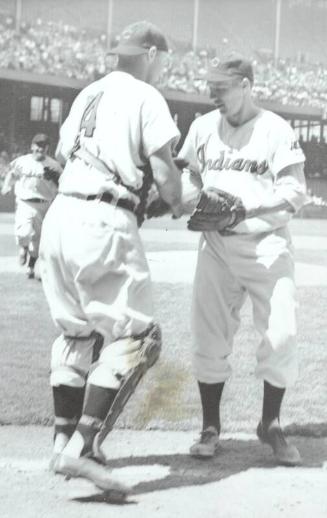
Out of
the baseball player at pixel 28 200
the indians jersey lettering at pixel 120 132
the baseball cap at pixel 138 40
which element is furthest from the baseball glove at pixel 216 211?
the baseball player at pixel 28 200

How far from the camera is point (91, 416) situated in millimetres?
2289

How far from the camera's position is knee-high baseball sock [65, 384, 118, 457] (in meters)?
2.26

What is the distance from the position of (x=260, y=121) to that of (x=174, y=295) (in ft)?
9.35

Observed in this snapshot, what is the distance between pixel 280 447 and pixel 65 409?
792 mm

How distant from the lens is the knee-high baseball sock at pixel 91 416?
2.26m

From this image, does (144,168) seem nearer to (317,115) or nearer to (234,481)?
(234,481)

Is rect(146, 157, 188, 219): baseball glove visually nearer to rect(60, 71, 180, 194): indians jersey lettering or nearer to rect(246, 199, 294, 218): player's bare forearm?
rect(60, 71, 180, 194): indians jersey lettering

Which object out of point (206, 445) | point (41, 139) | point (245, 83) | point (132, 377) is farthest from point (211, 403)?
point (41, 139)

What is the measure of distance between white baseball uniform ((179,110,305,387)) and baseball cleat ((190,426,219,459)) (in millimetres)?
191

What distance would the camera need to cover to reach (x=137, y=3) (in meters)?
3.51

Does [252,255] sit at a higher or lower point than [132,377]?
higher

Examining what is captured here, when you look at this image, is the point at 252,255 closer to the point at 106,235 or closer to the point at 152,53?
the point at 106,235

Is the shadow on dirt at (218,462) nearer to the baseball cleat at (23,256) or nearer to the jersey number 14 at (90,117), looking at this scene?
the jersey number 14 at (90,117)

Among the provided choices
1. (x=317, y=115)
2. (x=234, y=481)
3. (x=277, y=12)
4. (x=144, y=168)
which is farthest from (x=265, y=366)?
(x=277, y=12)
